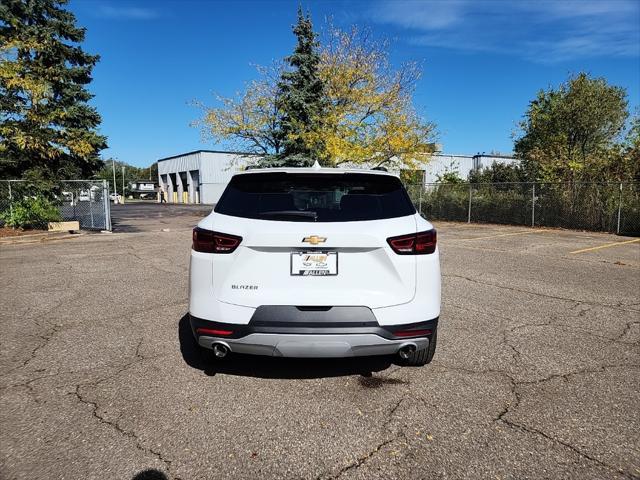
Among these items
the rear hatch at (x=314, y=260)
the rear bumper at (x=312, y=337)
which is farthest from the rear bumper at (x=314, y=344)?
the rear hatch at (x=314, y=260)

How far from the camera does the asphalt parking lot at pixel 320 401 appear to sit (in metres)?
2.41

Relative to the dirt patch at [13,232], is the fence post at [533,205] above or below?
above

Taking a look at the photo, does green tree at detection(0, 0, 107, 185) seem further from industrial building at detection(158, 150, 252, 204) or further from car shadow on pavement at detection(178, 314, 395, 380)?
industrial building at detection(158, 150, 252, 204)

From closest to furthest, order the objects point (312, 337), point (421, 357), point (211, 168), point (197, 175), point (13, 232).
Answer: point (312, 337) < point (421, 357) < point (13, 232) < point (211, 168) < point (197, 175)

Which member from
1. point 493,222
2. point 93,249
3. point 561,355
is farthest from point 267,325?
point 493,222

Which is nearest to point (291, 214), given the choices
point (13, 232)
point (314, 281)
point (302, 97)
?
point (314, 281)

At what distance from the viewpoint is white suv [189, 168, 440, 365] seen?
2.90 meters

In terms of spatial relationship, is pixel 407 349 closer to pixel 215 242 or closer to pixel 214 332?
pixel 214 332

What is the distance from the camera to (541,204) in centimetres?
1959

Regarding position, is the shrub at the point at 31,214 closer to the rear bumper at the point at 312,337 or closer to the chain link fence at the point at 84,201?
the chain link fence at the point at 84,201

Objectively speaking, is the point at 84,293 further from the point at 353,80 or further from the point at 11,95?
the point at 353,80

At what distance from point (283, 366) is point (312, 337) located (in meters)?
1.00

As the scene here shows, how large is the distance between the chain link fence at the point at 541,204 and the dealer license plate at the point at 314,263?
18023 mm

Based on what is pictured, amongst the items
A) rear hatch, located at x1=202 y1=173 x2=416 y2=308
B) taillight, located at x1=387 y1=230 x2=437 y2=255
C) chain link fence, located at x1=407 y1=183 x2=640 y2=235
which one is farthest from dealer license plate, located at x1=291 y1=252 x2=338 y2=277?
chain link fence, located at x1=407 y1=183 x2=640 y2=235
